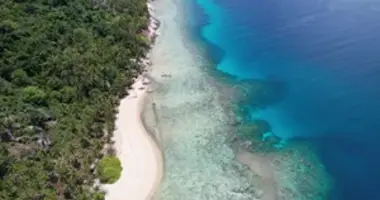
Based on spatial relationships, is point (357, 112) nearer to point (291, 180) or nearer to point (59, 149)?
point (291, 180)

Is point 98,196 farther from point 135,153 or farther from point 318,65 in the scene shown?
point 318,65

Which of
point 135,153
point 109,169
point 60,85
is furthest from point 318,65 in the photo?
point 60,85

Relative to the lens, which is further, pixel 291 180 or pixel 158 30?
pixel 158 30

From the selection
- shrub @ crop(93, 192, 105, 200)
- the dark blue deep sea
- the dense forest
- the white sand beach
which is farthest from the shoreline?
the dark blue deep sea

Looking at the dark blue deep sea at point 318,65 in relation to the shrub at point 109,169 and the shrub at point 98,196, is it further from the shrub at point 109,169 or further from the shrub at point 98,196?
the shrub at point 98,196

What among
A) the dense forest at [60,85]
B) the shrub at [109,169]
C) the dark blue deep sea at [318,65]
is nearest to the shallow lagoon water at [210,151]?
the dark blue deep sea at [318,65]

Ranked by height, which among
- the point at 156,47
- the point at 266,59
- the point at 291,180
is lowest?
the point at 291,180

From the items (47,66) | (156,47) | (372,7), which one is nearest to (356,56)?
(372,7)
